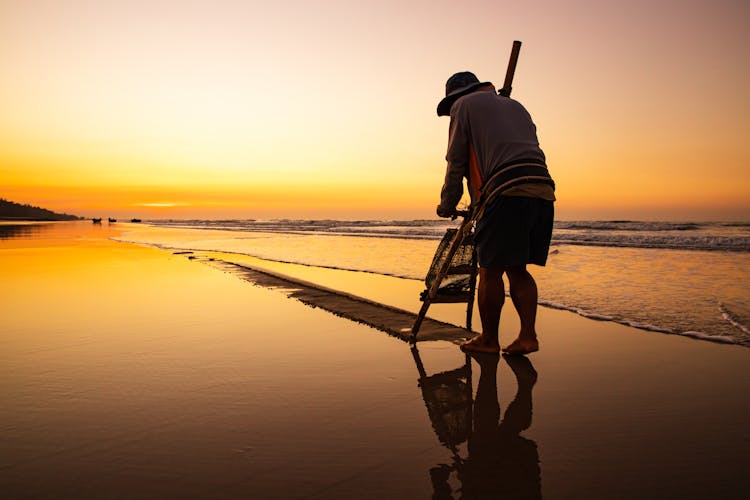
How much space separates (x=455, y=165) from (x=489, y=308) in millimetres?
1161

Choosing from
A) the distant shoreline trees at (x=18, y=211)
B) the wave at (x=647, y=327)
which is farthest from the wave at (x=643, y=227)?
the distant shoreline trees at (x=18, y=211)

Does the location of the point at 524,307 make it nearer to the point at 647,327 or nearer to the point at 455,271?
the point at 455,271

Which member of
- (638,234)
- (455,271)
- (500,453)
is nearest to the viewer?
(500,453)

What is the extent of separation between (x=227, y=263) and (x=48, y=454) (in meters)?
8.76

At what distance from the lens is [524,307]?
3.70 meters

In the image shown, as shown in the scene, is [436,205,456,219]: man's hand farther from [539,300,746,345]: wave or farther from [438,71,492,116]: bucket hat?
[539,300,746,345]: wave

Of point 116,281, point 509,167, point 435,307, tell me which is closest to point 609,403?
point 509,167

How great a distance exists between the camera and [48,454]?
77.6 inches

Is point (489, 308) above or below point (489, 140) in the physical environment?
below

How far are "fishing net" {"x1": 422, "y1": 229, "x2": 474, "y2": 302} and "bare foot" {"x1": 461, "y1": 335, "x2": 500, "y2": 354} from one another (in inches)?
29.3

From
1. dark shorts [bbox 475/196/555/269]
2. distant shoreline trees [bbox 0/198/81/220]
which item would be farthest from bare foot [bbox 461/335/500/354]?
distant shoreline trees [bbox 0/198/81/220]

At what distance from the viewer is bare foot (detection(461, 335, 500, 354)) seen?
148 inches


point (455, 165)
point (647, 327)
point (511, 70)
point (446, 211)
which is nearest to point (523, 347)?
point (446, 211)

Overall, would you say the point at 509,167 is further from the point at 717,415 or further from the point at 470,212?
the point at 717,415
